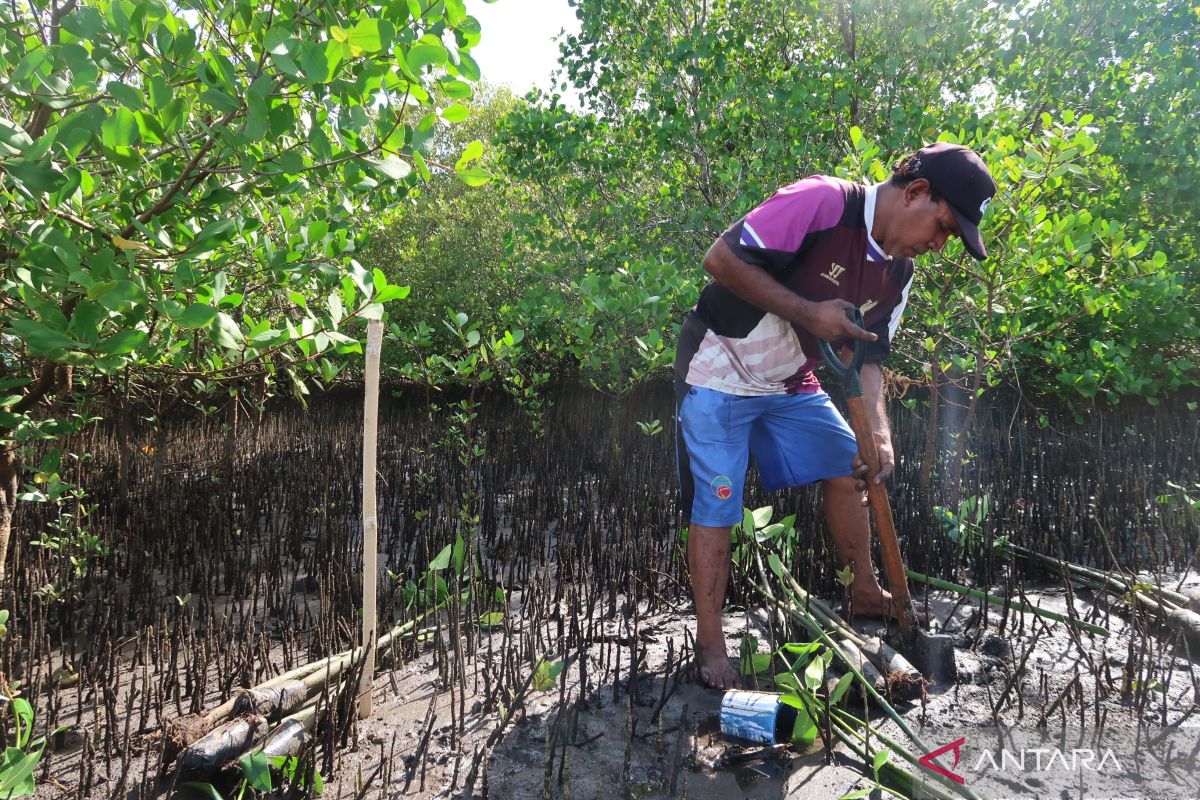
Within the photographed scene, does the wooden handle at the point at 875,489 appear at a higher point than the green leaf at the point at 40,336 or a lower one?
lower

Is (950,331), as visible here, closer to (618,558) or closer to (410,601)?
(618,558)

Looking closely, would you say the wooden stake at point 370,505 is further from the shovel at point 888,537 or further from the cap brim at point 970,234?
the cap brim at point 970,234

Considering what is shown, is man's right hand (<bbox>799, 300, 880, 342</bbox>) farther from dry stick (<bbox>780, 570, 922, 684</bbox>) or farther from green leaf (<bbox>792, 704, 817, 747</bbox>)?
green leaf (<bbox>792, 704, 817, 747</bbox>)

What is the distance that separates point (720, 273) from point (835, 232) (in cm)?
35

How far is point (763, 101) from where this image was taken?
494cm

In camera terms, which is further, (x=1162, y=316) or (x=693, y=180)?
(x=693, y=180)

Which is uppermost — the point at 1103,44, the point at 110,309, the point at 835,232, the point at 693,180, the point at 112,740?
the point at 1103,44

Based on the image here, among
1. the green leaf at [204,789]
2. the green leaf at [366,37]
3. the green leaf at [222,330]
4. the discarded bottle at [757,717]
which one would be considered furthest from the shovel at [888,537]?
the green leaf at [204,789]

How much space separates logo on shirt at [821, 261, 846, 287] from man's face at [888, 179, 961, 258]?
155mm

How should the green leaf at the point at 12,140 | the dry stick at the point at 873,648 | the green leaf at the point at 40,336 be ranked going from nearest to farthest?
the green leaf at the point at 12,140
the green leaf at the point at 40,336
the dry stick at the point at 873,648

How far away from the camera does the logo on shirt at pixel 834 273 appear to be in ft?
6.63

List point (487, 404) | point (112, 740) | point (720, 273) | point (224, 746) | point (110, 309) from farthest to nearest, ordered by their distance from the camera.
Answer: point (487, 404) → point (720, 273) → point (112, 740) → point (224, 746) → point (110, 309)

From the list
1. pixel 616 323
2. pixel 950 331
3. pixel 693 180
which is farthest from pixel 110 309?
pixel 693 180

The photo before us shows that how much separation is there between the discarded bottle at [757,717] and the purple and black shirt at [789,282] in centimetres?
81
